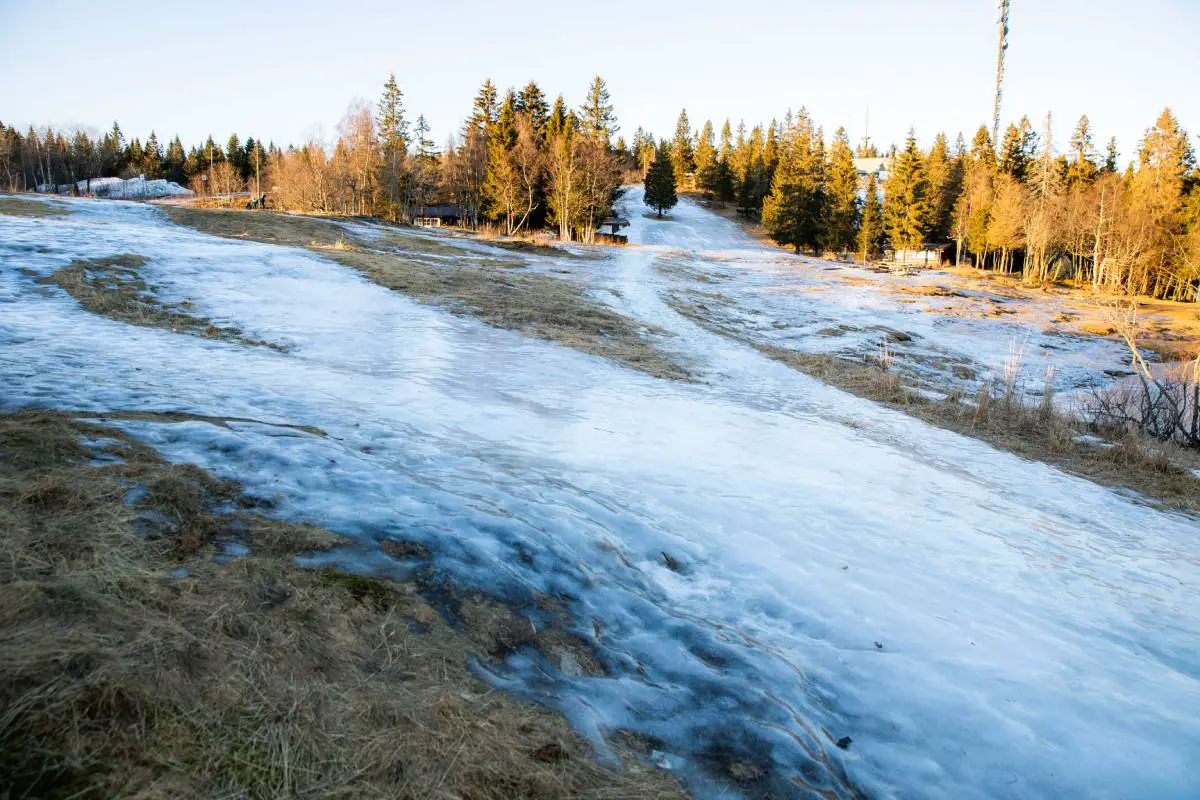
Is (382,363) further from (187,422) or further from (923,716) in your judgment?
(923,716)

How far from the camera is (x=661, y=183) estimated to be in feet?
234

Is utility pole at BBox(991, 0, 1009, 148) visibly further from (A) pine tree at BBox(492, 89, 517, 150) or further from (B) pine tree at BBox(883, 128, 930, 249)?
(A) pine tree at BBox(492, 89, 517, 150)

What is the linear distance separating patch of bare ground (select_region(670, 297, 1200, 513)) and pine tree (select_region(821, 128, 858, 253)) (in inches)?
1823

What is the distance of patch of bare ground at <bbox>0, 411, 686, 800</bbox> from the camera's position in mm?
1631

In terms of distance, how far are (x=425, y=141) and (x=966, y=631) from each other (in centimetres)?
7174

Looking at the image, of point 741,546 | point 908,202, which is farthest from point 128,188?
point 741,546

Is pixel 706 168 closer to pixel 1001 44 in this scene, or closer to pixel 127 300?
pixel 1001 44

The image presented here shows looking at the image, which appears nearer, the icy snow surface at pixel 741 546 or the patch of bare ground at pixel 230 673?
the patch of bare ground at pixel 230 673

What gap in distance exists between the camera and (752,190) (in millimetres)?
76812

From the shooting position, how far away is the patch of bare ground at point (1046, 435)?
310 inches

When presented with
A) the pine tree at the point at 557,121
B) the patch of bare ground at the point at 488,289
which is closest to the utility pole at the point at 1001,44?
the pine tree at the point at 557,121

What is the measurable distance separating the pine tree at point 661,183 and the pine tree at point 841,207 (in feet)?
66.8

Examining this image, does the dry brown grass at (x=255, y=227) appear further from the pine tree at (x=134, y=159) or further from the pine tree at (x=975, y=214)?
the pine tree at (x=134, y=159)

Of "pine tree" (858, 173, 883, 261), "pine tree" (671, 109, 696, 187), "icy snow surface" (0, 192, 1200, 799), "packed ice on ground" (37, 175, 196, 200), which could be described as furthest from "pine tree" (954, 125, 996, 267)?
"packed ice on ground" (37, 175, 196, 200)
